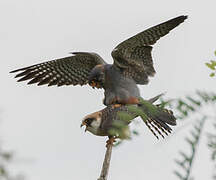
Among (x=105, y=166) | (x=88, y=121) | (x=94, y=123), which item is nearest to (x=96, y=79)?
(x=88, y=121)

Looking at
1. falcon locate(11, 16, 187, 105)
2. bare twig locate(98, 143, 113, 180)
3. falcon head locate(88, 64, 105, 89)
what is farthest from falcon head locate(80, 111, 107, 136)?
falcon head locate(88, 64, 105, 89)

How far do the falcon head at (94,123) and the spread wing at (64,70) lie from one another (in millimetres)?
2533

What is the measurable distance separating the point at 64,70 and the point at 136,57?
1235 mm

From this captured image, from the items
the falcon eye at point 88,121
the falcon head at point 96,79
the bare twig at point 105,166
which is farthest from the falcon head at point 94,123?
the falcon head at point 96,79

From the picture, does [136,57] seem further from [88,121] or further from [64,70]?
[88,121]

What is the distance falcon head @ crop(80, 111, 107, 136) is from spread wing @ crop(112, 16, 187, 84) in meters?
2.11

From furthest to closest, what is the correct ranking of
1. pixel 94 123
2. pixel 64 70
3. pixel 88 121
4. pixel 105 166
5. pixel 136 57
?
pixel 64 70 < pixel 136 57 < pixel 88 121 < pixel 94 123 < pixel 105 166

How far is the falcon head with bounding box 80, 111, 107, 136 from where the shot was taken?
3.93m

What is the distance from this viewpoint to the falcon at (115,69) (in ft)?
19.9

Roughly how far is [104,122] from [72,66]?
11.2ft

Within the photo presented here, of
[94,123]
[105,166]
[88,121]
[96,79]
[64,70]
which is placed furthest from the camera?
[64,70]

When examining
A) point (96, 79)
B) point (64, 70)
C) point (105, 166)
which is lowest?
point (64, 70)

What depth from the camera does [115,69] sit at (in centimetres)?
675

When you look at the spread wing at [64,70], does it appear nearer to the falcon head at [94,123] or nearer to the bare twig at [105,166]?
the falcon head at [94,123]
